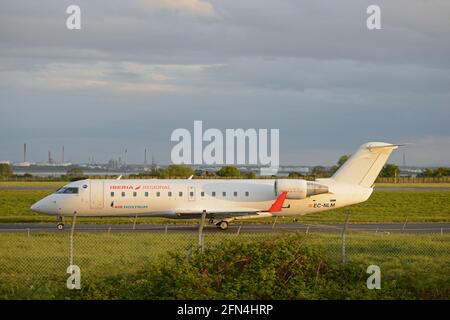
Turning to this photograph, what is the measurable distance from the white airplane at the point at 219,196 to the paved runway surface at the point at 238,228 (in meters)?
0.65

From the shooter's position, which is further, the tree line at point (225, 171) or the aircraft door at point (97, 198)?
the tree line at point (225, 171)

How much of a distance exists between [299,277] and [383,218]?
29001mm

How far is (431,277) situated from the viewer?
15305mm

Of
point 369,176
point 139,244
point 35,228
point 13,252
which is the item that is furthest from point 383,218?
point 13,252

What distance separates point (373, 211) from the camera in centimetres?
4941

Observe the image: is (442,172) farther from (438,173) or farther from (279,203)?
(279,203)

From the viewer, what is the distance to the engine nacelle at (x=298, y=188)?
34.3 metres

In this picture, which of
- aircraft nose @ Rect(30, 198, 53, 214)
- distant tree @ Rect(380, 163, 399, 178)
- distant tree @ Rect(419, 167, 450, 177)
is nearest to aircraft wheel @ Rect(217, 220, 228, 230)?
aircraft nose @ Rect(30, 198, 53, 214)

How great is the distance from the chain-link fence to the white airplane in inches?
300

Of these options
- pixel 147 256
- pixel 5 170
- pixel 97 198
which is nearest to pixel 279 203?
pixel 97 198

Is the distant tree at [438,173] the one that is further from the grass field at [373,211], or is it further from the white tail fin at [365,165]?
the white tail fin at [365,165]

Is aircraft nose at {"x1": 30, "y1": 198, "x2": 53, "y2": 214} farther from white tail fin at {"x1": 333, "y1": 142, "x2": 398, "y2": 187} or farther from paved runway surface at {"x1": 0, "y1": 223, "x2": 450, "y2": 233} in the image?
white tail fin at {"x1": 333, "y1": 142, "x2": 398, "y2": 187}

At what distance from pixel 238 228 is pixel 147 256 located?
1585 centimetres

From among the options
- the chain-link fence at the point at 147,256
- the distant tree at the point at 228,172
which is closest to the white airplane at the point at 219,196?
the chain-link fence at the point at 147,256
